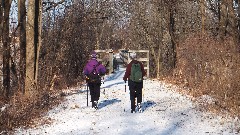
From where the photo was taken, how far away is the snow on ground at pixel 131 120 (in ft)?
32.7

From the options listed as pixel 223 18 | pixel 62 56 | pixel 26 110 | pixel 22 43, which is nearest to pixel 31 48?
pixel 22 43

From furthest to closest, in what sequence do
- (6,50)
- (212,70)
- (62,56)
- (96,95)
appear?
(62,56) < (212,70) < (6,50) < (96,95)

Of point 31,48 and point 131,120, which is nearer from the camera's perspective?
point 131,120

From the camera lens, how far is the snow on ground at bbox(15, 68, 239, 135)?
9.96m

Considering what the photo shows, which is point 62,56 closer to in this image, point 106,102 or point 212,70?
point 106,102

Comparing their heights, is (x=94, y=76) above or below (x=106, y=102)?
above

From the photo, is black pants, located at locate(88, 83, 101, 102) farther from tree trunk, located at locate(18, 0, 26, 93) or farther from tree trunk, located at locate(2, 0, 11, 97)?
tree trunk, located at locate(18, 0, 26, 93)

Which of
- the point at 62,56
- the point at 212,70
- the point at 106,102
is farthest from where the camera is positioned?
the point at 62,56

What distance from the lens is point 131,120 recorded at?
36.9 ft

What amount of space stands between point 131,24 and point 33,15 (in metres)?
20.2

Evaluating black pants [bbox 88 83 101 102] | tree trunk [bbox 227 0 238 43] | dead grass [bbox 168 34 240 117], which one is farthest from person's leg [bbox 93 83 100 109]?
tree trunk [bbox 227 0 238 43]

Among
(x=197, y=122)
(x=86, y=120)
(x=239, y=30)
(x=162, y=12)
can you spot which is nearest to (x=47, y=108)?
(x=86, y=120)

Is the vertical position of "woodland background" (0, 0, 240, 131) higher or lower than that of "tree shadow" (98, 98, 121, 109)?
higher

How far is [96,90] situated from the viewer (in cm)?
1355
